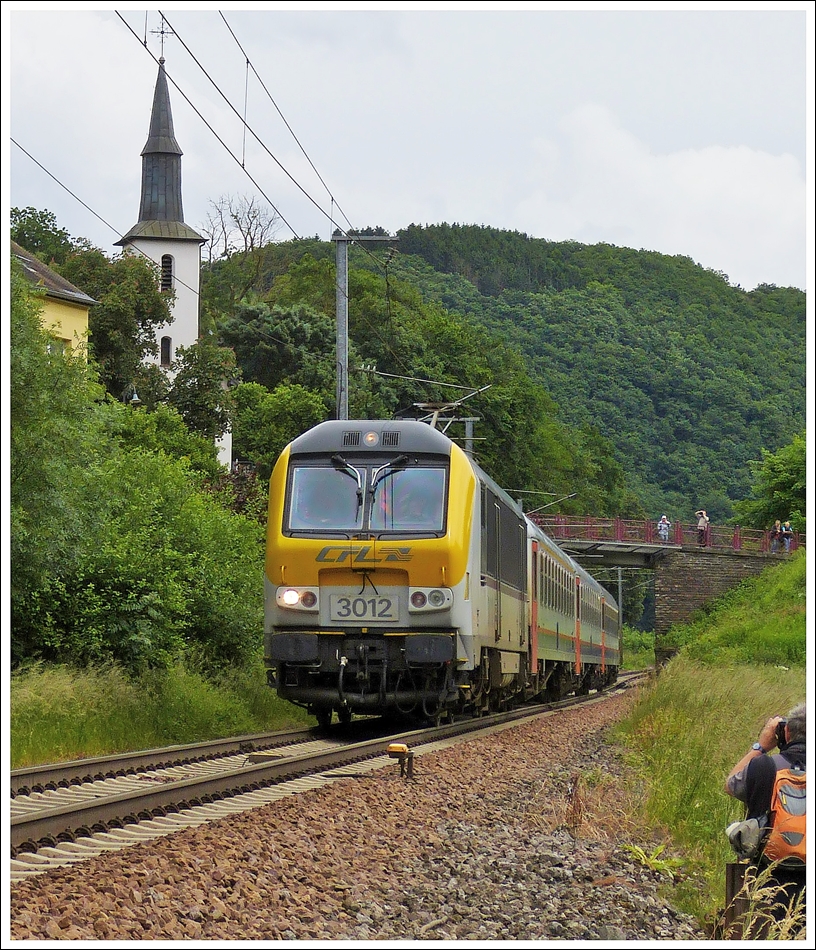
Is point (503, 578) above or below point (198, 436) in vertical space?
below

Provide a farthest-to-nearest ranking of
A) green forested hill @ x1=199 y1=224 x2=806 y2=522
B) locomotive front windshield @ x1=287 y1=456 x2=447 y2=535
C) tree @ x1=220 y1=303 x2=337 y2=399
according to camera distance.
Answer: green forested hill @ x1=199 y1=224 x2=806 y2=522 → tree @ x1=220 y1=303 x2=337 y2=399 → locomotive front windshield @ x1=287 y1=456 x2=447 y2=535

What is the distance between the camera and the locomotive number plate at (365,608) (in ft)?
51.8

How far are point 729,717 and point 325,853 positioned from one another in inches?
418

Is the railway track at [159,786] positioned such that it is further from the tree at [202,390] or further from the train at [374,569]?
the tree at [202,390]

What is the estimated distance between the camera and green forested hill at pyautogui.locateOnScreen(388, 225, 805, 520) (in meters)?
77.8

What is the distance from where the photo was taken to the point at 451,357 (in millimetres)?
84000

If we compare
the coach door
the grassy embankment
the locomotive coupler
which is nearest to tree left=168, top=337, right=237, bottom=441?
the coach door

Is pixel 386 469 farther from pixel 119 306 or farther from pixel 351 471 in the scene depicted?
pixel 119 306

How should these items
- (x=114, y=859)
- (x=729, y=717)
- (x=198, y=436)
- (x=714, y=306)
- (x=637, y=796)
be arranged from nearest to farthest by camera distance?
(x=114, y=859) < (x=637, y=796) < (x=729, y=717) < (x=198, y=436) < (x=714, y=306)

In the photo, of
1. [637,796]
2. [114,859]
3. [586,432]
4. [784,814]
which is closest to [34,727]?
[637,796]

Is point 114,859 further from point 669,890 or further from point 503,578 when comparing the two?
point 503,578

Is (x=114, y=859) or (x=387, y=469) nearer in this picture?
(x=114, y=859)

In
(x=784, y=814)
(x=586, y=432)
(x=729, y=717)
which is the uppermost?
Result: (x=586, y=432)

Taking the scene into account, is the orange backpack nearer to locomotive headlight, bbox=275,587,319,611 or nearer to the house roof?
locomotive headlight, bbox=275,587,319,611
